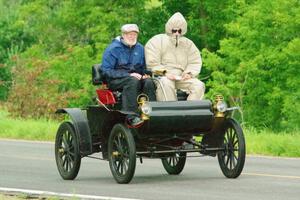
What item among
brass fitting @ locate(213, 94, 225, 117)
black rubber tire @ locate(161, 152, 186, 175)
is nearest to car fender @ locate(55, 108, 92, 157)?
black rubber tire @ locate(161, 152, 186, 175)

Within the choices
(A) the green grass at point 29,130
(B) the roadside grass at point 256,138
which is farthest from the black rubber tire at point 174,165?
(A) the green grass at point 29,130

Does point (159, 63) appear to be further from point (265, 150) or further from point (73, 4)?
point (73, 4)

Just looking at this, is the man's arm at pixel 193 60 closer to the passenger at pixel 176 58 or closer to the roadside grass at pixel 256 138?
the passenger at pixel 176 58

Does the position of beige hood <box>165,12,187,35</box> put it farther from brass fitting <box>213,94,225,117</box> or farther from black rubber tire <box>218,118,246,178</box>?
black rubber tire <box>218,118,246,178</box>

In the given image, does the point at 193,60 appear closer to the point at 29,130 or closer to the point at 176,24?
the point at 176,24

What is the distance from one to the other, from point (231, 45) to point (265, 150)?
3033 centimetres

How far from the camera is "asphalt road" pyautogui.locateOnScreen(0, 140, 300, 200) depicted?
461 inches

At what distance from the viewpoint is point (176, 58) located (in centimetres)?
1389

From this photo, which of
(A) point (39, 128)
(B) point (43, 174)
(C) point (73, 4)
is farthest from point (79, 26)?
(B) point (43, 174)

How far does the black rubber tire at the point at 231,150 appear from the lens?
13.2 metres

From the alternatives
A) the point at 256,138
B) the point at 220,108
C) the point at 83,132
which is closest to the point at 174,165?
the point at 83,132

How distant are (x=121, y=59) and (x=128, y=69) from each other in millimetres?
153

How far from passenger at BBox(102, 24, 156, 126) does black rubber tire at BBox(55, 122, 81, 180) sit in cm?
93

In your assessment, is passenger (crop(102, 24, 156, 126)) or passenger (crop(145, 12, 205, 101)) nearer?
passenger (crop(102, 24, 156, 126))
